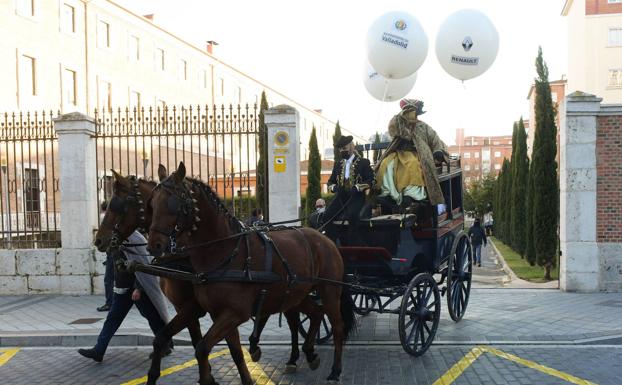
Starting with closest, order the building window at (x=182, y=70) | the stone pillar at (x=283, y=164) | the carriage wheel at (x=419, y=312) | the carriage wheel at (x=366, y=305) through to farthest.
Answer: the carriage wheel at (x=419, y=312) < the carriage wheel at (x=366, y=305) < the stone pillar at (x=283, y=164) < the building window at (x=182, y=70)

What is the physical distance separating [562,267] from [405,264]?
5.61m

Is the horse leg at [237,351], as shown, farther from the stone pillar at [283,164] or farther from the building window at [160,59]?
the building window at [160,59]

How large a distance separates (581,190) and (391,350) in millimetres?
5669

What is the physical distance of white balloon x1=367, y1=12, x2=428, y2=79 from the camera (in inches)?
372

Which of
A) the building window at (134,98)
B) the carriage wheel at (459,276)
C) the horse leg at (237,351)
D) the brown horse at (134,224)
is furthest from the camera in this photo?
the building window at (134,98)

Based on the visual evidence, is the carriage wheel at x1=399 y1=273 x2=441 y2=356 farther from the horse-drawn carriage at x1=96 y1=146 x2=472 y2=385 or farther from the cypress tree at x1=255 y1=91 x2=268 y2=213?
the cypress tree at x1=255 y1=91 x2=268 y2=213

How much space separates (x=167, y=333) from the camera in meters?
5.12

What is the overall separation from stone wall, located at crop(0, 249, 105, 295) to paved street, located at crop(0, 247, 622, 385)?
96 centimetres

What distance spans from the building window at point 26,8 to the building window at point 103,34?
477cm

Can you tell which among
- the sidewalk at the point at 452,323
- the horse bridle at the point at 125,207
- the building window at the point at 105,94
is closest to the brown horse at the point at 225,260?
the horse bridle at the point at 125,207

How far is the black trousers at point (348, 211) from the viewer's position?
6.55 m

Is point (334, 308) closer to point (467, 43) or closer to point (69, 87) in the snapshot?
point (467, 43)

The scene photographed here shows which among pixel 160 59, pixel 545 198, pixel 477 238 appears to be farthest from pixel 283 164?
pixel 160 59

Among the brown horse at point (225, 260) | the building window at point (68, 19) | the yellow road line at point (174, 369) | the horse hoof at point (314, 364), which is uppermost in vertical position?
the building window at point (68, 19)
